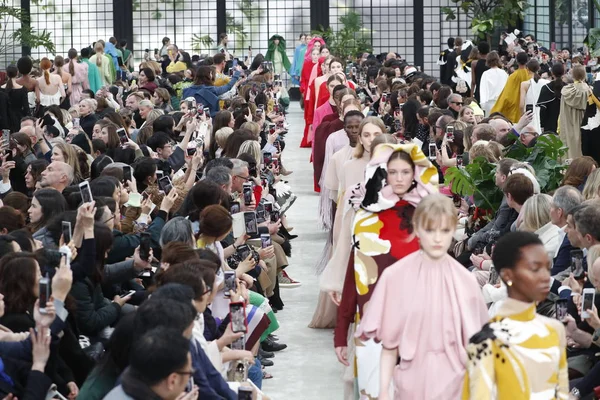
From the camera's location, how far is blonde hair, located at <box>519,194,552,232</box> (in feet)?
23.9

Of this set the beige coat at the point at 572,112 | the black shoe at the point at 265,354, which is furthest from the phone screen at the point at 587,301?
the beige coat at the point at 572,112

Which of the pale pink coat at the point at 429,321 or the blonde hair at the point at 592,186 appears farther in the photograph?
the blonde hair at the point at 592,186

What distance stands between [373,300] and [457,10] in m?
23.8

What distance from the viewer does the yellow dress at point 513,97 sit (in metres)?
15.0

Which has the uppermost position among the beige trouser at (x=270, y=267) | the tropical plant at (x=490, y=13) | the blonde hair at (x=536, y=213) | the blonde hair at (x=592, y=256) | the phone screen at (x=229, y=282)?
the tropical plant at (x=490, y=13)

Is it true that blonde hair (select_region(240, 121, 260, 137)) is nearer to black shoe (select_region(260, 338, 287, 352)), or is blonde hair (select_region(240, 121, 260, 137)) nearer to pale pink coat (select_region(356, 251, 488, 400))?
black shoe (select_region(260, 338, 287, 352))

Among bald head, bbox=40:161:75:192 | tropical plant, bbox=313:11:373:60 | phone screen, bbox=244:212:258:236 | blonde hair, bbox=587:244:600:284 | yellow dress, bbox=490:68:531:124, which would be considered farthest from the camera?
tropical plant, bbox=313:11:373:60

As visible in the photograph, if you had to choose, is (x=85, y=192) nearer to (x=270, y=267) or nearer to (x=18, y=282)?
(x=18, y=282)

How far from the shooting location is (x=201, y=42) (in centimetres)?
2923

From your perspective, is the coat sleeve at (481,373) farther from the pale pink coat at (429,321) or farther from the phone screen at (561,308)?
the phone screen at (561,308)

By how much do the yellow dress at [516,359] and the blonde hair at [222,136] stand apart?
6.95 metres

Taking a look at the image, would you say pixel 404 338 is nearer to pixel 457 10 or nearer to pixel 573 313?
pixel 573 313

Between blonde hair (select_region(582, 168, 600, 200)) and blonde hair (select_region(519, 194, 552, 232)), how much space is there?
0.37 meters

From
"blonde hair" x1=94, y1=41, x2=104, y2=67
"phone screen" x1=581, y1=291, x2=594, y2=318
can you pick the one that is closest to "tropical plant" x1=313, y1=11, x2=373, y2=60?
"blonde hair" x1=94, y1=41, x2=104, y2=67
